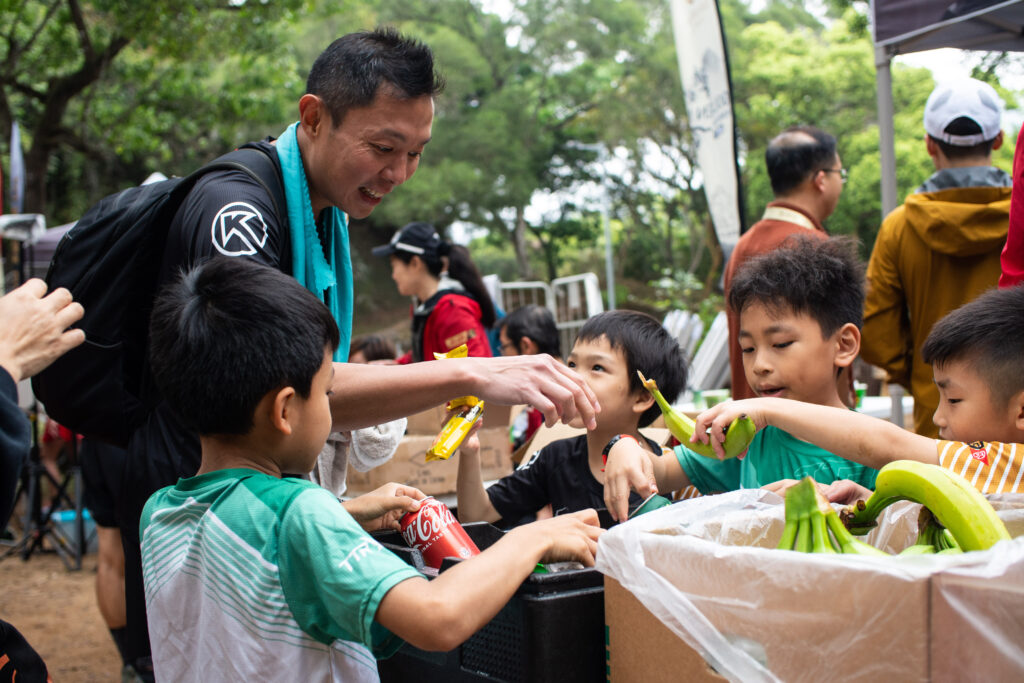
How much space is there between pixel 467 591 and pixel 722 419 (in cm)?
75

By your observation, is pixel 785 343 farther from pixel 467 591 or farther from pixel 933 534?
pixel 467 591

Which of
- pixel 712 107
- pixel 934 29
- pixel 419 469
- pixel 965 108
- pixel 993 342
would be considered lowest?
pixel 419 469

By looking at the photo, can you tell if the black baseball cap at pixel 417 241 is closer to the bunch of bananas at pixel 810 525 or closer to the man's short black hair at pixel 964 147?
the man's short black hair at pixel 964 147

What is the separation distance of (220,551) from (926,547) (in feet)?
3.81

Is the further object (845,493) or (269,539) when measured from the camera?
(845,493)

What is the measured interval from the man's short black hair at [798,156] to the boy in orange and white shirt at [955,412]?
1.93 meters

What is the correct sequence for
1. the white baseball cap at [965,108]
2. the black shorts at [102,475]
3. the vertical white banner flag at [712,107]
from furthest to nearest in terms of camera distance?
1. the vertical white banner flag at [712,107]
2. the black shorts at [102,475]
3. the white baseball cap at [965,108]

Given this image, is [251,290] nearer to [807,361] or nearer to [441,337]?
[807,361]

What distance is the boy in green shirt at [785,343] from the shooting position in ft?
7.40

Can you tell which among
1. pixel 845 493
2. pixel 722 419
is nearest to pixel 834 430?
pixel 845 493

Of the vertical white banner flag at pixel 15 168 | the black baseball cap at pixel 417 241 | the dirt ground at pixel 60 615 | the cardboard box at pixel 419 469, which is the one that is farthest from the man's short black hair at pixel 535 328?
the vertical white banner flag at pixel 15 168

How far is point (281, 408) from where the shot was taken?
1.45 m

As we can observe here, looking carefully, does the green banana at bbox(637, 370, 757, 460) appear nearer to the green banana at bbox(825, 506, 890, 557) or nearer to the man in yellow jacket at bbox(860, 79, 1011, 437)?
the green banana at bbox(825, 506, 890, 557)

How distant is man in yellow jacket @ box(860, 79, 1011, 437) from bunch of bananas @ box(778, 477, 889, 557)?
7.25 feet
